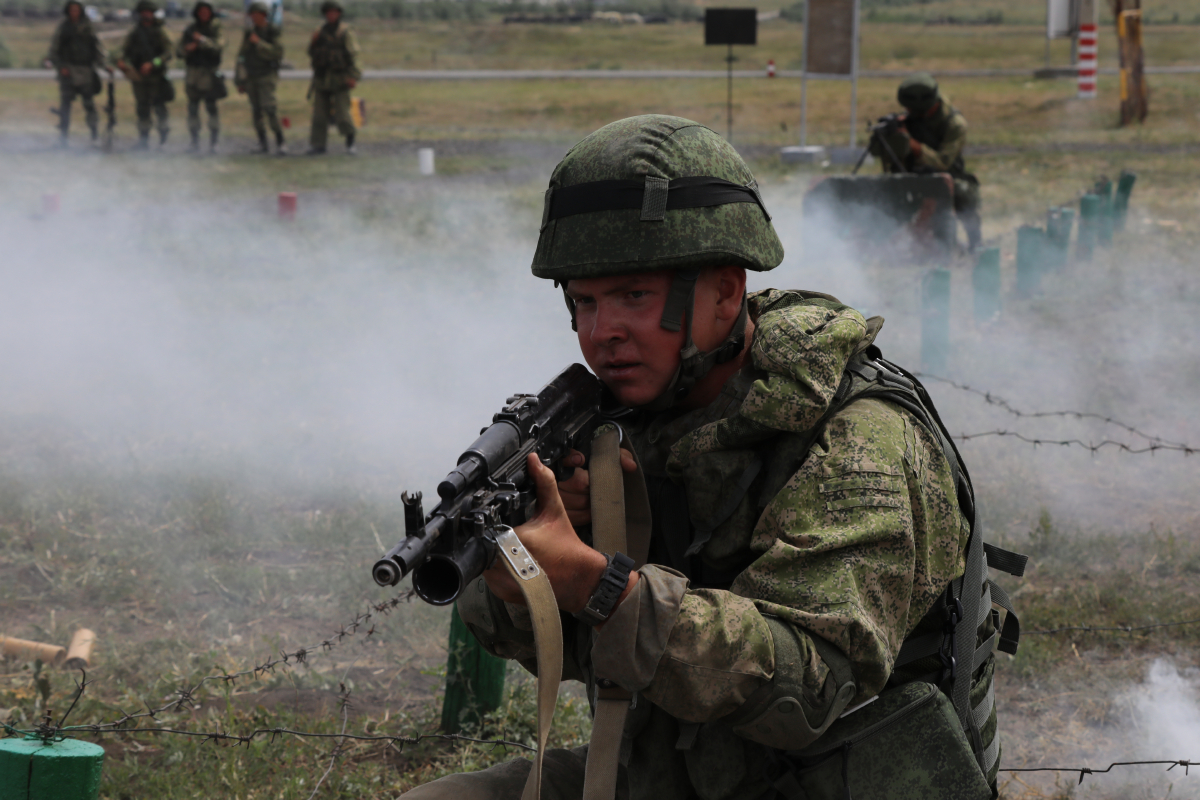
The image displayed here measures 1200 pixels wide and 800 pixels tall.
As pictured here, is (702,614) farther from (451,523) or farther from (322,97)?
(322,97)

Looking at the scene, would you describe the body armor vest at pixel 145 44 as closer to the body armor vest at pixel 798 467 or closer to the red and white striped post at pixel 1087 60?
the red and white striped post at pixel 1087 60

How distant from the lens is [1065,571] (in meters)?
5.09

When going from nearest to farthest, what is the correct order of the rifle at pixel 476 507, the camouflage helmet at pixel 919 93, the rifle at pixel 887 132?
the rifle at pixel 476 507
the rifle at pixel 887 132
the camouflage helmet at pixel 919 93

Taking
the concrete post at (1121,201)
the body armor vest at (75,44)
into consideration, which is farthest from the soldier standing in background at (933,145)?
the body armor vest at (75,44)

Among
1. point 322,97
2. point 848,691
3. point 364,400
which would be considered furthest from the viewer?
point 322,97

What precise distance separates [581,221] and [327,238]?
9.21m

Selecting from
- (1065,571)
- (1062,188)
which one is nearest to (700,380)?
(1065,571)

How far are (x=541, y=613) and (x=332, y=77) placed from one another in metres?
16.5

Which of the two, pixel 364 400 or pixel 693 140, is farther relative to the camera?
pixel 364 400

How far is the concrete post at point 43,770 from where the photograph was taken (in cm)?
242

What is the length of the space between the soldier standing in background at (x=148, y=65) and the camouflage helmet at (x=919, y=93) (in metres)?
11.5

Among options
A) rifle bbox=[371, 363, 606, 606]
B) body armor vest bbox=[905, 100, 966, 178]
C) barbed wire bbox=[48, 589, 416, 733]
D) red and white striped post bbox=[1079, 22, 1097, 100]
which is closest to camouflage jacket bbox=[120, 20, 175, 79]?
body armor vest bbox=[905, 100, 966, 178]

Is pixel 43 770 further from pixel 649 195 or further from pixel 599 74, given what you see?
pixel 599 74

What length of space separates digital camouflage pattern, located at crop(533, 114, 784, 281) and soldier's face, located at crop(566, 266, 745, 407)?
5 cm
